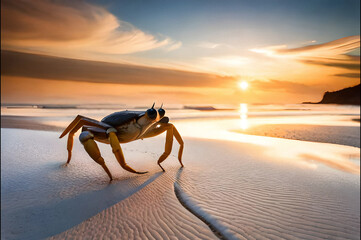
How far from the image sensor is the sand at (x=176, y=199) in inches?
140

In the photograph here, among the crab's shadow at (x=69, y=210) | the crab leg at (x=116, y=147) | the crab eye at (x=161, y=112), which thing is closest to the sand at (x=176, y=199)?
the crab's shadow at (x=69, y=210)

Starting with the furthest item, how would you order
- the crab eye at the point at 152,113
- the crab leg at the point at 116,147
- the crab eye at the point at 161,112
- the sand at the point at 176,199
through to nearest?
the sand at the point at 176,199 → the crab leg at the point at 116,147 → the crab eye at the point at 161,112 → the crab eye at the point at 152,113

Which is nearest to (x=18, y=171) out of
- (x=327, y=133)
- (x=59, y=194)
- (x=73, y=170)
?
(x=73, y=170)

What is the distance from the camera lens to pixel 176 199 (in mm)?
4328

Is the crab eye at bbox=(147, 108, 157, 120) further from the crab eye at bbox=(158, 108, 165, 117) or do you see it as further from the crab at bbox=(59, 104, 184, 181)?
the crab at bbox=(59, 104, 184, 181)

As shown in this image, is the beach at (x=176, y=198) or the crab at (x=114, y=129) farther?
the beach at (x=176, y=198)

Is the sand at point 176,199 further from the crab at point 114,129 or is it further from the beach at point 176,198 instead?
the crab at point 114,129

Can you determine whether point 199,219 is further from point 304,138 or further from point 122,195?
point 304,138

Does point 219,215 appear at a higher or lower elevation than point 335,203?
higher

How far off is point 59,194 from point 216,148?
624cm

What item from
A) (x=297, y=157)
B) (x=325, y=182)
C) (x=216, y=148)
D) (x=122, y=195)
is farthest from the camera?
(x=216, y=148)

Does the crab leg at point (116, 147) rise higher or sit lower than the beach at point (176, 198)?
higher

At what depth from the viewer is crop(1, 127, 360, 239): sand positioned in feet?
11.7

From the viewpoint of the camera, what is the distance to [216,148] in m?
9.70
